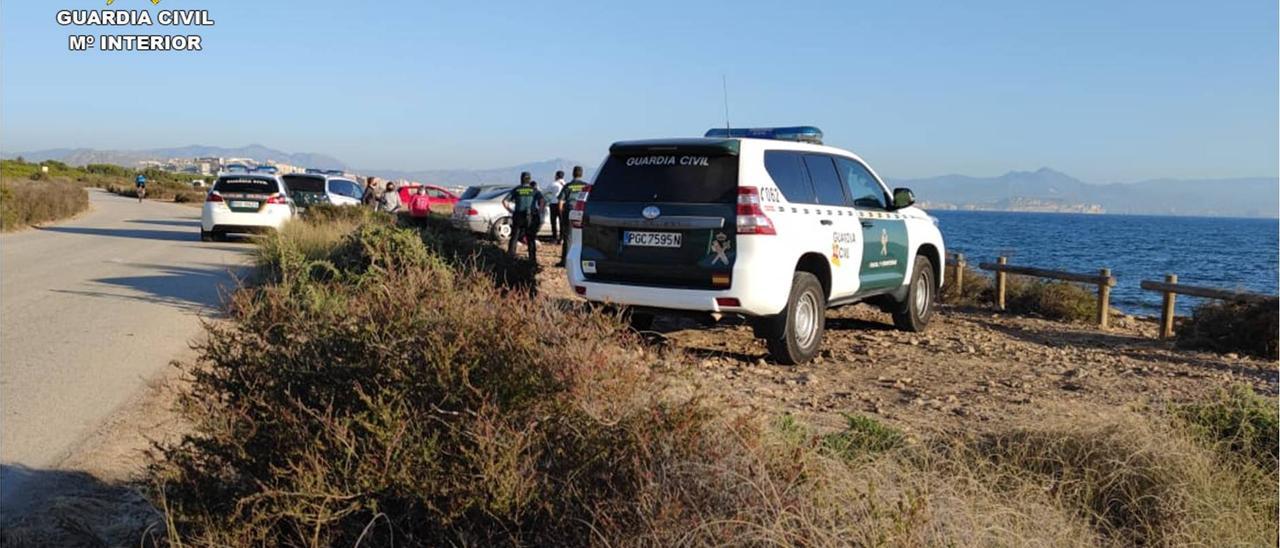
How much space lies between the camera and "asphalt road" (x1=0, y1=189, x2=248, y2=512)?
6160 millimetres

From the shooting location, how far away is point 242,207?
2148 centimetres

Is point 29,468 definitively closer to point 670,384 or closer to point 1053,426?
point 670,384

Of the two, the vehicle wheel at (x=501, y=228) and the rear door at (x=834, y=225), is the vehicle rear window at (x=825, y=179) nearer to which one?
the rear door at (x=834, y=225)

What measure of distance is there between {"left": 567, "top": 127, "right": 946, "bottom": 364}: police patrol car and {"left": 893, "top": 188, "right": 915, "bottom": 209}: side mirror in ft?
2.42

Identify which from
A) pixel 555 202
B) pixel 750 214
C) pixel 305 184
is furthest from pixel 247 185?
pixel 750 214

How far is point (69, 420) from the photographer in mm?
6410

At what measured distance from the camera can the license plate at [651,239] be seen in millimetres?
8398

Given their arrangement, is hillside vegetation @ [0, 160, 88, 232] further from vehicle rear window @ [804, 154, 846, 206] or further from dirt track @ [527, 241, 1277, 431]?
vehicle rear window @ [804, 154, 846, 206]

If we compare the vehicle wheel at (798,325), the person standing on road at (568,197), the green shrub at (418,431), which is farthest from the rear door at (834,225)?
the person standing on road at (568,197)

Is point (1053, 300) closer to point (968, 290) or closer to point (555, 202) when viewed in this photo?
point (968, 290)

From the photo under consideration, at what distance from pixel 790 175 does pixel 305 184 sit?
20.5 metres

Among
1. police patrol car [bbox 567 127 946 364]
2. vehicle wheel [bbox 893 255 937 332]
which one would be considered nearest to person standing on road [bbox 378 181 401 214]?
vehicle wheel [bbox 893 255 937 332]

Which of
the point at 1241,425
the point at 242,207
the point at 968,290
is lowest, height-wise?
the point at 968,290

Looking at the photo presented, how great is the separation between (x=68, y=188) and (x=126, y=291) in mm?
21853
